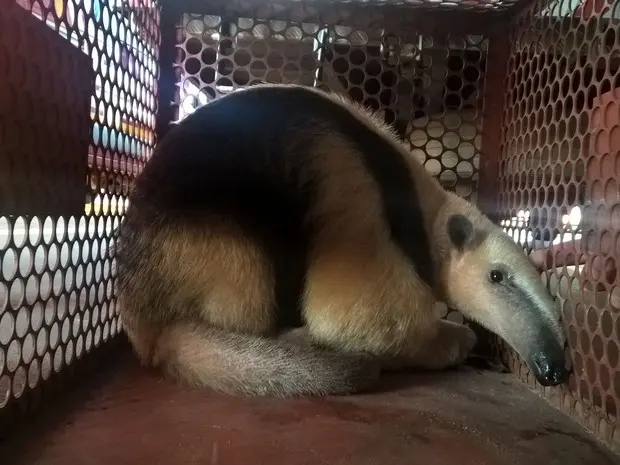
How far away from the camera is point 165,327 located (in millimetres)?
1685

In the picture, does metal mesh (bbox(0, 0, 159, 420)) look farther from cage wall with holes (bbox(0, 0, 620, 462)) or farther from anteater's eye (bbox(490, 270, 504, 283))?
anteater's eye (bbox(490, 270, 504, 283))

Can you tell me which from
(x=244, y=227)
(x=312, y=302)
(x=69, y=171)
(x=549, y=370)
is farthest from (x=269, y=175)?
(x=549, y=370)

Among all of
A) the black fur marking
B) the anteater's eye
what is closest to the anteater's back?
the black fur marking

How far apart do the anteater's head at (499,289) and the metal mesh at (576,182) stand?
0.05 metres

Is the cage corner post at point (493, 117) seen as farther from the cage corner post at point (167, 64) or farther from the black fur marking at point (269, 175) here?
the cage corner post at point (167, 64)

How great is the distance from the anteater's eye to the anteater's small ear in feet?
0.39

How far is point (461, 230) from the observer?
1858mm

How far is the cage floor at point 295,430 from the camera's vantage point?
120 centimetres

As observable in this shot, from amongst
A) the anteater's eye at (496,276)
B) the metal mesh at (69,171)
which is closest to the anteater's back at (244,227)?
the metal mesh at (69,171)

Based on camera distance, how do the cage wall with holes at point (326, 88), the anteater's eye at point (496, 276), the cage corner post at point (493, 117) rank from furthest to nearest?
the cage corner post at point (493, 117) < the anteater's eye at point (496, 276) < the cage wall with holes at point (326, 88)

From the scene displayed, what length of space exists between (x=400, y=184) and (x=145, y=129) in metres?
0.88

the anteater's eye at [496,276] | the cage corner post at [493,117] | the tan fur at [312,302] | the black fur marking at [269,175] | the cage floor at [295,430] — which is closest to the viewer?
the cage floor at [295,430]

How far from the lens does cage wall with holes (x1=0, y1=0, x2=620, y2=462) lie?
4.45 ft

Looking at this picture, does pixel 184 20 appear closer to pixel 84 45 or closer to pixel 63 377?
pixel 84 45
